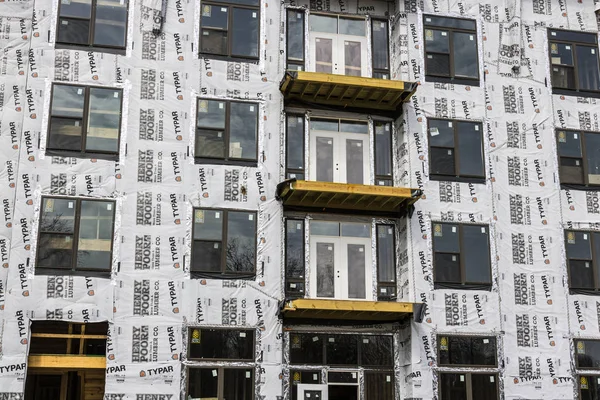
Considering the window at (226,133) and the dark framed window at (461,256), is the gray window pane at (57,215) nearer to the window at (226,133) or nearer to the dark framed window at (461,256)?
the window at (226,133)

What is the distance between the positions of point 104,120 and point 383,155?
8.24 meters

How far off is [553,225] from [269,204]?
8699 millimetres

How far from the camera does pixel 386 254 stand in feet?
75.5

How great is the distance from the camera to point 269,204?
22.4 metres

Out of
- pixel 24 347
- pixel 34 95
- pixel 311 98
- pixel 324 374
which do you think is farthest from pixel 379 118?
pixel 24 347

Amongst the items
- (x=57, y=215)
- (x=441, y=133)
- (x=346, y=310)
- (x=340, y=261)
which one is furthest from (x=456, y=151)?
(x=57, y=215)

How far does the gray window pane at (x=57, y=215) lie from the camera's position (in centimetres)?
2091

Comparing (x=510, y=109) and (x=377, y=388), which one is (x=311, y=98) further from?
(x=377, y=388)

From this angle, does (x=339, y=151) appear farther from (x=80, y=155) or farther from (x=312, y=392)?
(x=80, y=155)

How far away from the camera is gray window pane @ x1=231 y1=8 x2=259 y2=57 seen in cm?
2336

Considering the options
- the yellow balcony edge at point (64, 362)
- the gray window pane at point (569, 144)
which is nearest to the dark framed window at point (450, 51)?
the gray window pane at point (569, 144)

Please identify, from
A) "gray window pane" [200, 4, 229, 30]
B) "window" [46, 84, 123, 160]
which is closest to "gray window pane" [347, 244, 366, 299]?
"window" [46, 84, 123, 160]

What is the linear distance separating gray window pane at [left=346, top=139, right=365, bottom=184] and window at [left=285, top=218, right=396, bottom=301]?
138cm

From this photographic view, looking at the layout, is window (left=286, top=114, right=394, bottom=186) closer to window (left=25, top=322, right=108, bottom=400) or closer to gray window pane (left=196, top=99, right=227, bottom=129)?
gray window pane (left=196, top=99, right=227, bottom=129)
